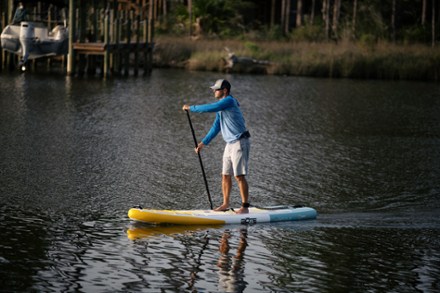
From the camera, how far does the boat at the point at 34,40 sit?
35781 millimetres

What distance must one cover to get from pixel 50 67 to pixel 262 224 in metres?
30.2

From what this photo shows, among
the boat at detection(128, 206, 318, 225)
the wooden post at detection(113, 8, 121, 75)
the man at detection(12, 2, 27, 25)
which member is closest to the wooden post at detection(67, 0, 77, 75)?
the wooden post at detection(113, 8, 121, 75)

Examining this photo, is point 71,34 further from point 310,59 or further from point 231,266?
point 231,266

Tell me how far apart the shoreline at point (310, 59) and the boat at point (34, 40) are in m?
9.13

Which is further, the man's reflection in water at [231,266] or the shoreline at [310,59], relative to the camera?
the shoreline at [310,59]

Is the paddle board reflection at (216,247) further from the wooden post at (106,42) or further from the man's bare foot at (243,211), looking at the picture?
the wooden post at (106,42)

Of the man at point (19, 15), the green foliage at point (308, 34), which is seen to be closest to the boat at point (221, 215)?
the man at point (19, 15)

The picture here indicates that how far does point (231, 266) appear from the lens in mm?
11086

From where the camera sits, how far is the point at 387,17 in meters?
52.3

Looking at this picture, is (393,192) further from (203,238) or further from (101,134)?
(101,134)

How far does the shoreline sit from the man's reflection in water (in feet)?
101

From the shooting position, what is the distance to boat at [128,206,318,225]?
42.4 feet

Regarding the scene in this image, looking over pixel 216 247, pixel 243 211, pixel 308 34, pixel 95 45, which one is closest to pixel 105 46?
pixel 95 45

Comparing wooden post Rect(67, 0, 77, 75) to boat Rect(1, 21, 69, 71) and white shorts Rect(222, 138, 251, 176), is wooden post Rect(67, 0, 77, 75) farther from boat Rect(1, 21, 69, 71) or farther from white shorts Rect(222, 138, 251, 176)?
white shorts Rect(222, 138, 251, 176)
